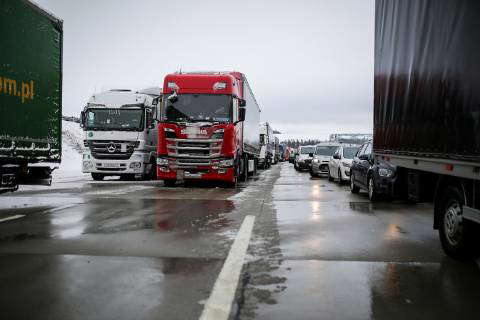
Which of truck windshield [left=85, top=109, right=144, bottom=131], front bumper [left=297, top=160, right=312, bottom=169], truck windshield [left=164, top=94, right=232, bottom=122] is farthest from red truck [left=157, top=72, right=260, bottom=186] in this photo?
front bumper [left=297, top=160, right=312, bottom=169]

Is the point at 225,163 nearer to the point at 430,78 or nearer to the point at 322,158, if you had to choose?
the point at 322,158

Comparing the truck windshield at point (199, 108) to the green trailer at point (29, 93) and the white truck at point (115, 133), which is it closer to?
the white truck at point (115, 133)

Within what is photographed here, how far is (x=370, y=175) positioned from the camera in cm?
1336

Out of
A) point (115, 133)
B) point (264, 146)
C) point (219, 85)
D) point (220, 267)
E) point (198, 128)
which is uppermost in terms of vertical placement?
point (219, 85)

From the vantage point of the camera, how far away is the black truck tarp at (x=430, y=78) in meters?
5.15

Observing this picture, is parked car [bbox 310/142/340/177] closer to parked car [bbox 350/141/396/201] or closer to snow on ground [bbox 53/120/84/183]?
parked car [bbox 350/141/396/201]

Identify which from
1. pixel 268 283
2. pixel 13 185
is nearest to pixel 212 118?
pixel 13 185

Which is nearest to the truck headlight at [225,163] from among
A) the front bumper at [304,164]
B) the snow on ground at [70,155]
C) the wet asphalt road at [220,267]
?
the wet asphalt road at [220,267]

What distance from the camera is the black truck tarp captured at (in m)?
5.15

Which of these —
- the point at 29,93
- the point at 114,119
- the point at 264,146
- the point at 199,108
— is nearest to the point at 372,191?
the point at 199,108

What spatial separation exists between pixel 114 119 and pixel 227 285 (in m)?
16.9

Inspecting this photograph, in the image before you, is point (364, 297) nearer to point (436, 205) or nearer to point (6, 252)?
point (436, 205)

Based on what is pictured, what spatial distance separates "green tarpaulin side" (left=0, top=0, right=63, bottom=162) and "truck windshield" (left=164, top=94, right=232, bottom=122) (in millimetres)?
5735

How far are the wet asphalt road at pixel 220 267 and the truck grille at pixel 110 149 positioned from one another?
10.3 meters
